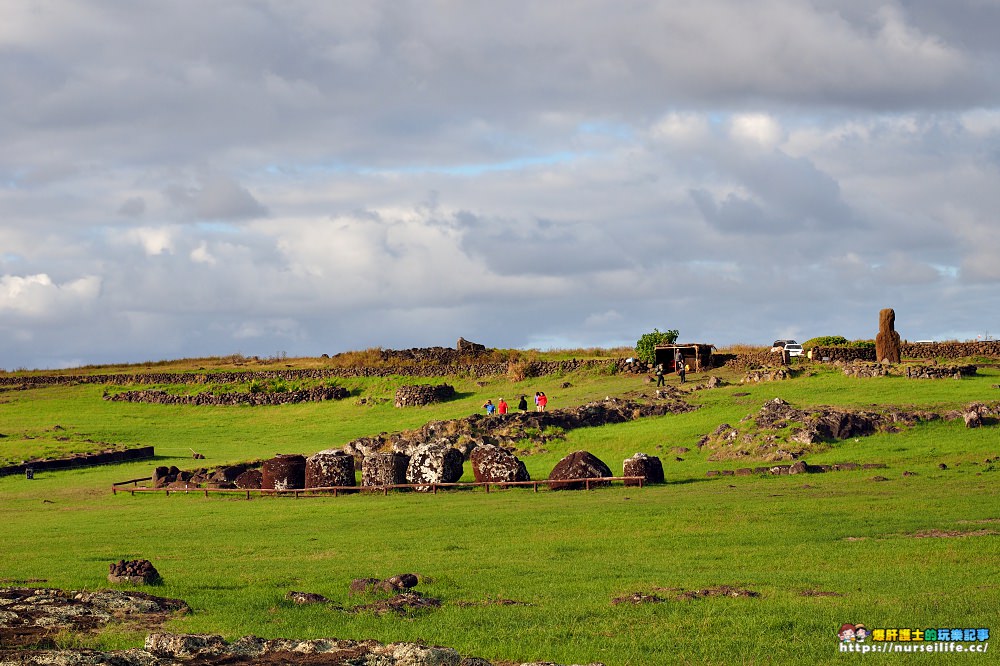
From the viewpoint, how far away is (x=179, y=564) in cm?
2269

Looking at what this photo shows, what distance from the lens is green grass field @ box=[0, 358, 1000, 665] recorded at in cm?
1432

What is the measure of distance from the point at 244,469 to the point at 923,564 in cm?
3306

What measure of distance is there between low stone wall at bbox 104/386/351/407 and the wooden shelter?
82.2 ft

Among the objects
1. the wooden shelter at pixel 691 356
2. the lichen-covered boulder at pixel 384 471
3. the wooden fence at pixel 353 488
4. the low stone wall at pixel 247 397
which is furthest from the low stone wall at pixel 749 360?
the lichen-covered boulder at pixel 384 471

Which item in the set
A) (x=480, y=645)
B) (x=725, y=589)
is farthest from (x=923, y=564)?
(x=480, y=645)

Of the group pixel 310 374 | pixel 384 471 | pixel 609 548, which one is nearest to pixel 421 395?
pixel 310 374

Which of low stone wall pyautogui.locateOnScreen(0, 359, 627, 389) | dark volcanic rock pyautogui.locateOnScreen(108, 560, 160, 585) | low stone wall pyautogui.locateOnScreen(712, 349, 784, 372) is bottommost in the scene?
dark volcanic rock pyautogui.locateOnScreen(108, 560, 160, 585)

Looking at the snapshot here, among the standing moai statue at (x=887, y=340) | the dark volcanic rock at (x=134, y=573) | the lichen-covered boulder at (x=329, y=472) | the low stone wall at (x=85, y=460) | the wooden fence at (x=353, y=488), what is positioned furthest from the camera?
the standing moai statue at (x=887, y=340)

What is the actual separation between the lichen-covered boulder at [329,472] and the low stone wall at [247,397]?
41.0 meters

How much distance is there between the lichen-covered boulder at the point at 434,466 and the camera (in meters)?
42.0

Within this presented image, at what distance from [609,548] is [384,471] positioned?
1996cm

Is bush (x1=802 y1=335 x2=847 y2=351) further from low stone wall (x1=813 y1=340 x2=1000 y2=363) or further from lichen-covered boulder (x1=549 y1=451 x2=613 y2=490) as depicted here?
lichen-covered boulder (x1=549 y1=451 x2=613 y2=490)

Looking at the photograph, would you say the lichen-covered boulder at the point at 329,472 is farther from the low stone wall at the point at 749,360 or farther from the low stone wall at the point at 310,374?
the low stone wall at the point at 310,374

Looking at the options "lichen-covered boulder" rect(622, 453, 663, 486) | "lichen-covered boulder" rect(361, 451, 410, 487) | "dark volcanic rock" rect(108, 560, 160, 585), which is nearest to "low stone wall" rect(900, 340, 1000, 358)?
"lichen-covered boulder" rect(622, 453, 663, 486)
